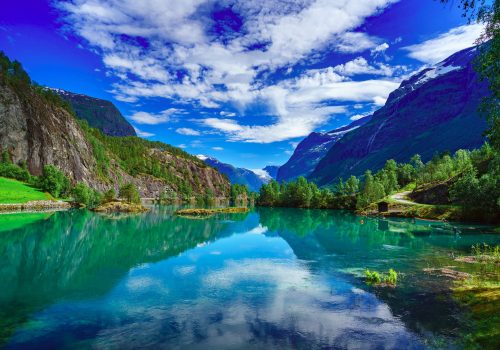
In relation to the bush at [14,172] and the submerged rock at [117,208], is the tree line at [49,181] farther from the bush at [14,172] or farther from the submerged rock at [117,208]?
the submerged rock at [117,208]

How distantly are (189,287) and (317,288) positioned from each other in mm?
13108

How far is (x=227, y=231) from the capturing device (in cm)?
9112

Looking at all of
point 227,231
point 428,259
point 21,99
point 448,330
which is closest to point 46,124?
point 21,99

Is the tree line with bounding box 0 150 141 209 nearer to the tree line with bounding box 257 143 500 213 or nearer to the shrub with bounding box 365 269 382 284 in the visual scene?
the tree line with bounding box 257 143 500 213

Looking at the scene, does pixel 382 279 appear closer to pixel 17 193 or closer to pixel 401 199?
pixel 401 199

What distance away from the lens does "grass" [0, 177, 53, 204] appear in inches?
5064

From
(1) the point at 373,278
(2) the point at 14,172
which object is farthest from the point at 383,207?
(2) the point at 14,172

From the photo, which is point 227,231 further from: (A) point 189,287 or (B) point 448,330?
(B) point 448,330

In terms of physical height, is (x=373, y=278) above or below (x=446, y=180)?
below

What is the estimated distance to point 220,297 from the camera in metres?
32.0

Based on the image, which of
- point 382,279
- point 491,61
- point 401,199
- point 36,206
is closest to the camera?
point 491,61

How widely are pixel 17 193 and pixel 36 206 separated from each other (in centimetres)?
845

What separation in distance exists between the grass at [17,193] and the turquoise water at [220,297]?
79.3m

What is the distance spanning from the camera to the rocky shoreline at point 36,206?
124137mm
